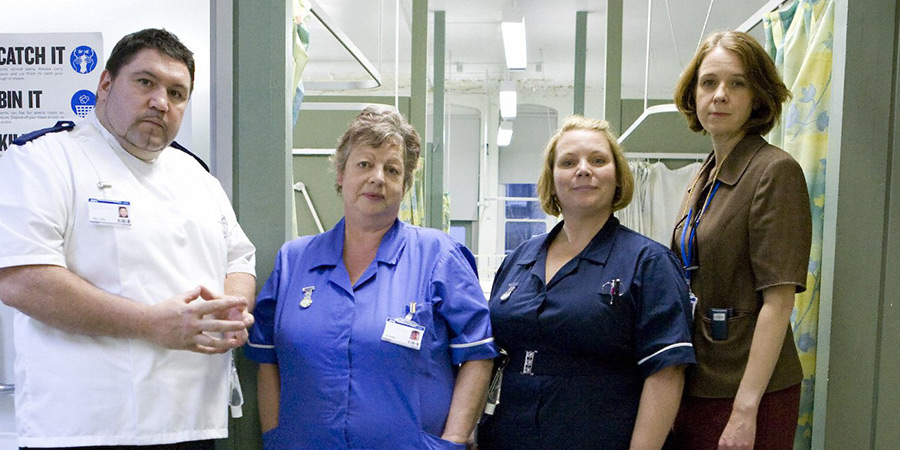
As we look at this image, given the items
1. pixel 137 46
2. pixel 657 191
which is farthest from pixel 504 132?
pixel 137 46

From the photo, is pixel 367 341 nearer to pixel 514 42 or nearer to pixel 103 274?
pixel 103 274

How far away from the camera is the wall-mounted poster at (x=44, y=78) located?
68.4 inches

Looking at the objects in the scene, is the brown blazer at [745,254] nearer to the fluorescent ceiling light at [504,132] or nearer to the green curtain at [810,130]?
the green curtain at [810,130]

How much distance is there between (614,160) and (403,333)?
2.28 ft

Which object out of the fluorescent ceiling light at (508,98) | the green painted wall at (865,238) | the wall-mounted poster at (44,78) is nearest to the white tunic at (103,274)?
the wall-mounted poster at (44,78)

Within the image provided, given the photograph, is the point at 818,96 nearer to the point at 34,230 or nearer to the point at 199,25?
the point at 199,25

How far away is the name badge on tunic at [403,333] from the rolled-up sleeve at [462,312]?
0.10 meters

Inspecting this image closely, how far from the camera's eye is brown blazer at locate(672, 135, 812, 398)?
60.2 inches

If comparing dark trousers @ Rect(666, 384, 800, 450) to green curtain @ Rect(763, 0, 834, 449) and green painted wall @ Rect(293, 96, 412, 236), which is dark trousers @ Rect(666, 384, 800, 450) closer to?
green curtain @ Rect(763, 0, 834, 449)

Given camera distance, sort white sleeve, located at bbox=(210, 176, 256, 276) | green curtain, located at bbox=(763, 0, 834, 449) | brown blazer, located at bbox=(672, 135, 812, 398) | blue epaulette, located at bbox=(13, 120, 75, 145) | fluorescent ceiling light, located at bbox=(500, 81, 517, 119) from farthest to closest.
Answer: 1. fluorescent ceiling light, located at bbox=(500, 81, 517, 119)
2. green curtain, located at bbox=(763, 0, 834, 449)
3. white sleeve, located at bbox=(210, 176, 256, 276)
4. brown blazer, located at bbox=(672, 135, 812, 398)
5. blue epaulette, located at bbox=(13, 120, 75, 145)

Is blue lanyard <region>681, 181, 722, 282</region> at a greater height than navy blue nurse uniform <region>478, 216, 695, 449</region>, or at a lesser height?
greater

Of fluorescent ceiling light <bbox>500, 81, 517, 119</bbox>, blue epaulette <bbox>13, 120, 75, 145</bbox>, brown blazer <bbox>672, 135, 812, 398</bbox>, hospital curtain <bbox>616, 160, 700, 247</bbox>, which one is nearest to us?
blue epaulette <bbox>13, 120, 75, 145</bbox>

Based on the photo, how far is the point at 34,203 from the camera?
127 centimetres

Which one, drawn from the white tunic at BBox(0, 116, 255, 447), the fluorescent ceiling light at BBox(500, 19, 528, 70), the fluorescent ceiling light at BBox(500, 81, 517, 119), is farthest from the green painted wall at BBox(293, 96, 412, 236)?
the white tunic at BBox(0, 116, 255, 447)
